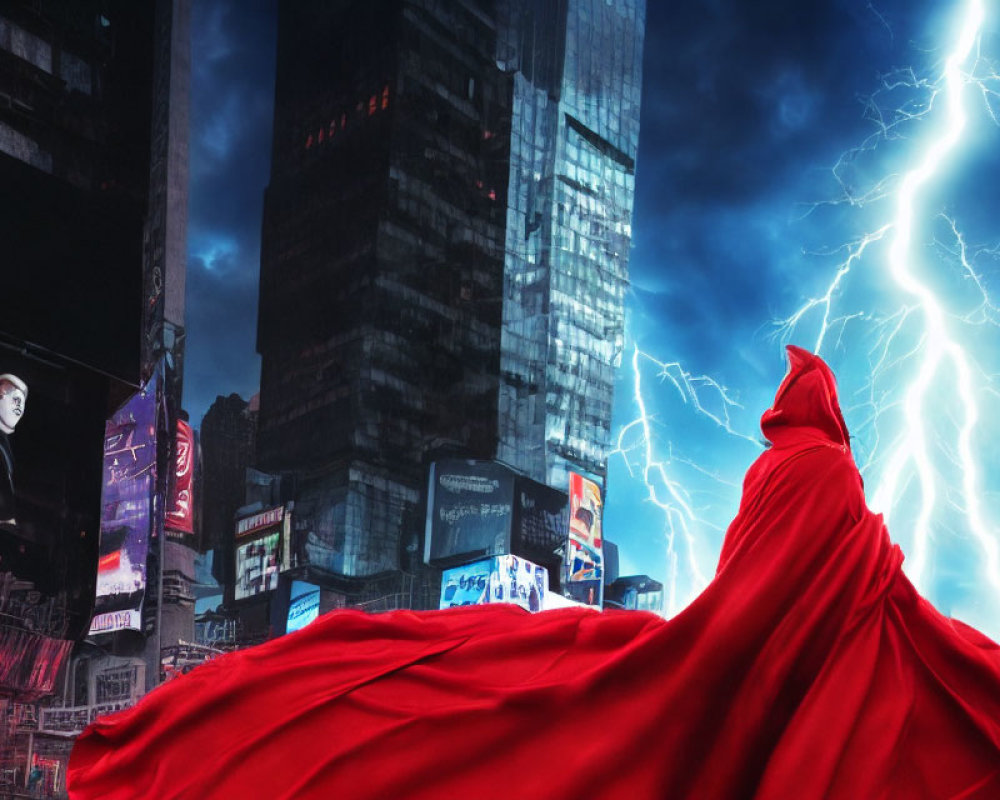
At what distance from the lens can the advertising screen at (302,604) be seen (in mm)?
22078

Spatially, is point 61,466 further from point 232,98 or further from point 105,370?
point 232,98

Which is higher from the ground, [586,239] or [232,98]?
[586,239]

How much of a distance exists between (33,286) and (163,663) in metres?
12.5

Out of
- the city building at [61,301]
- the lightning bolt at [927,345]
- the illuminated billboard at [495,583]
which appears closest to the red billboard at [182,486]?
the illuminated billboard at [495,583]

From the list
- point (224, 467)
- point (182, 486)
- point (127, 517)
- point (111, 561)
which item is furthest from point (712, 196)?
point (111, 561)

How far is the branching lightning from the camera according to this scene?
1351cm

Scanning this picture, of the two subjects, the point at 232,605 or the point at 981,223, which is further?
the point at 232,605

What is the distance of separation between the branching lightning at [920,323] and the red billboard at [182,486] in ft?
32.2

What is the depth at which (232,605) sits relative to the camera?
68.7ft

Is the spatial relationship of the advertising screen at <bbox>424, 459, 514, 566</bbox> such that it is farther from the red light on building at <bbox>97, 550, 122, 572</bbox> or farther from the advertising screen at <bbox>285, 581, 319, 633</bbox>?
the red light on building at <bbox>97, 550, 122, 572</bbox>

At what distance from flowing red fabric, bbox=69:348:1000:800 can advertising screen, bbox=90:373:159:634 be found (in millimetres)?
14582

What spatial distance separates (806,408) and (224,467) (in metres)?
17.6

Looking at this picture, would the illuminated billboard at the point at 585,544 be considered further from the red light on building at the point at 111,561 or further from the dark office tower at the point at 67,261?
the dark office tower at the point at 67,261

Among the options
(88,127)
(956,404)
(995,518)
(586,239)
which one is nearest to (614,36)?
(586,239)
